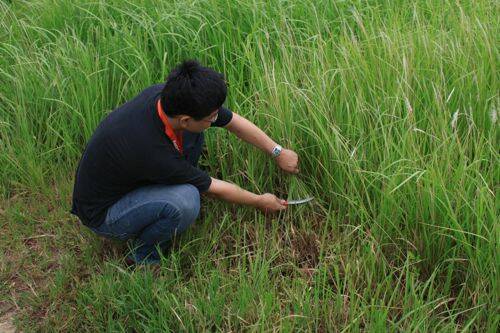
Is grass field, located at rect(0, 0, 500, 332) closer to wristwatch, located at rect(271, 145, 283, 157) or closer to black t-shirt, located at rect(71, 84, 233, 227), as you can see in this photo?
wristwatch, located at rect(271, 145, 283, 157)

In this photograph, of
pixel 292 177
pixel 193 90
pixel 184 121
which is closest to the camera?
pixel 193 90

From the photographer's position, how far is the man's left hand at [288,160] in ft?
8.21

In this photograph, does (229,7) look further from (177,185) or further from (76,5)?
(177,185)

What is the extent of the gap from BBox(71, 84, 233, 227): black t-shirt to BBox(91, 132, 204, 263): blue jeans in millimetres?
34

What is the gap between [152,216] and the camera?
235 centimetres

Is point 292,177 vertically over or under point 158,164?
under

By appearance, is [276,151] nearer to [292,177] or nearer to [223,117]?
[292,177]

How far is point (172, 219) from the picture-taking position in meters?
2.33

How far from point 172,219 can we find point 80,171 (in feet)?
1.40

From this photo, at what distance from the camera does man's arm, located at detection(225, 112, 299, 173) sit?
8.16 feet

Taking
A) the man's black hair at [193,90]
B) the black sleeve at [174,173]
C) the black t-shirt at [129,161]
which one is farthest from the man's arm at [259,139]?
the man's black hair at [193,90]

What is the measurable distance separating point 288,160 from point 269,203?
0.21m

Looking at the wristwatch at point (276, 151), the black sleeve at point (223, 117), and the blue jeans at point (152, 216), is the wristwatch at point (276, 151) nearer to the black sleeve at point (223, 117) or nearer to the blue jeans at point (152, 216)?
the black sleeve at point (223, 117)

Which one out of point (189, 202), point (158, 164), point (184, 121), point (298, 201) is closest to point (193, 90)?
point (184, 121)
